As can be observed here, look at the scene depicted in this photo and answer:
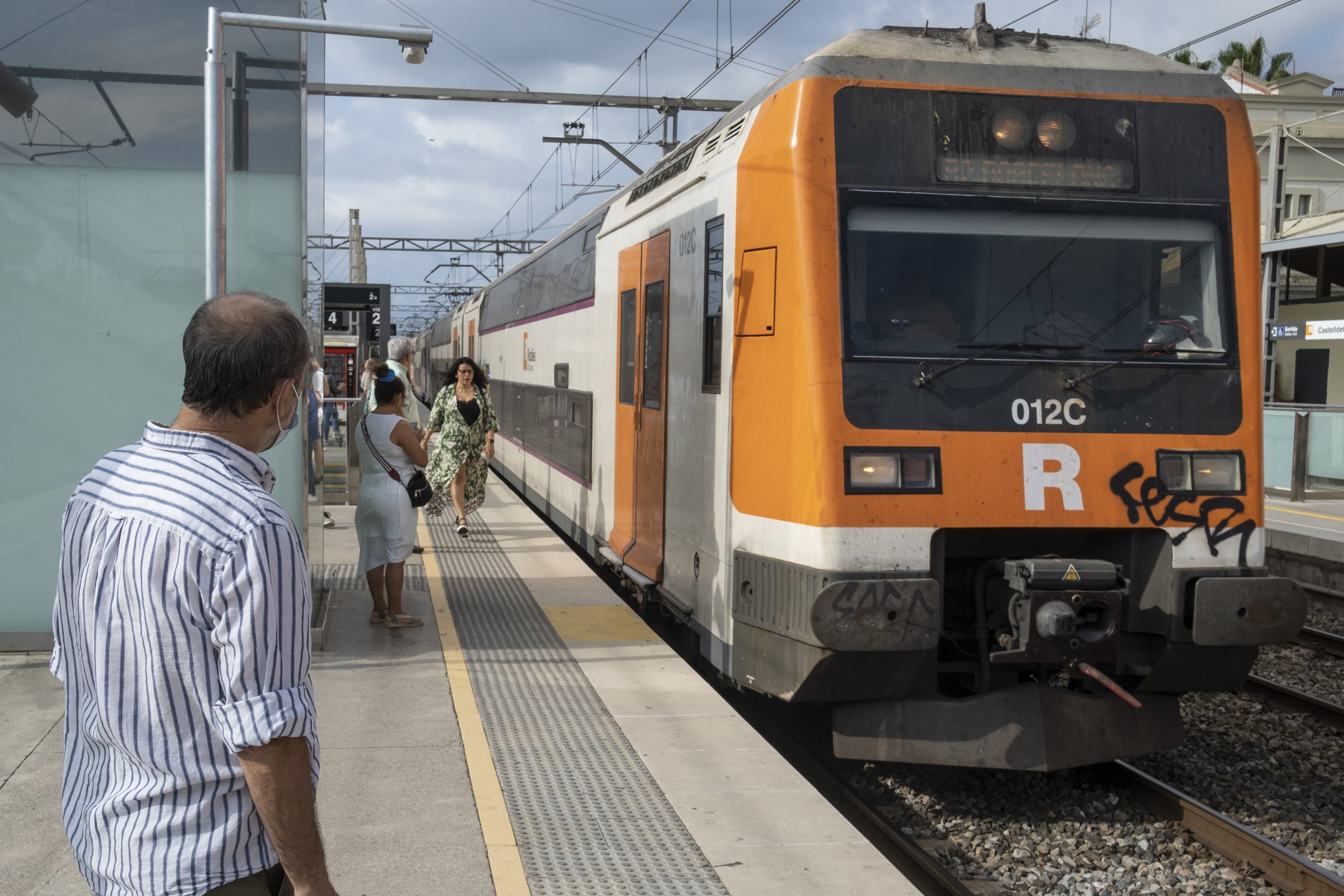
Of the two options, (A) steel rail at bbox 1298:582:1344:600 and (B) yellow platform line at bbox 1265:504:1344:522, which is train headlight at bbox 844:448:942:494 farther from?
(B) yellow platform line at bbox 1265:504:1344:522

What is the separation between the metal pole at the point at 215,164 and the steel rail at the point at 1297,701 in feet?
20.2

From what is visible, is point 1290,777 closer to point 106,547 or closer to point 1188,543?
point 1188,543

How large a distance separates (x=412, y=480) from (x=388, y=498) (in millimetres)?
198

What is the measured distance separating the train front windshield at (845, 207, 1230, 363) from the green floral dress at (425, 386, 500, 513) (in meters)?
6.65

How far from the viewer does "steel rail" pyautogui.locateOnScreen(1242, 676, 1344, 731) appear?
24.3ft

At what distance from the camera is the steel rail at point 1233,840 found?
187 inches

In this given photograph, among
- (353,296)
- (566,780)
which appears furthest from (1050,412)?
(353,296)

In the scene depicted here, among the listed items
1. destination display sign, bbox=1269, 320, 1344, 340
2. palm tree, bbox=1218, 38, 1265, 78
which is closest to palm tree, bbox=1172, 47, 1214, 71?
palm tree, bbox=1218, 38, 1265, 78

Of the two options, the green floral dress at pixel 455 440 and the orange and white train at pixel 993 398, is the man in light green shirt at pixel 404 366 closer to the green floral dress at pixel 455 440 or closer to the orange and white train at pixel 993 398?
the green floral dress at pixel 455 440

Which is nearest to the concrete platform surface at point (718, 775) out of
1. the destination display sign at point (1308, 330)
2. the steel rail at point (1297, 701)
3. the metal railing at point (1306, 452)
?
the steel rail at point (1297, 701)

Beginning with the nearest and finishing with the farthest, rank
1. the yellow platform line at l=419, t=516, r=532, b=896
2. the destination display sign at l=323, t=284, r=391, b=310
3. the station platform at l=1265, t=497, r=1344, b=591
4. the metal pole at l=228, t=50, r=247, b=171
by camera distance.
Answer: the yellow platform line at l=419, t=516, r=532, b=896, the metal pole at l=228, t=50, r=247, b=171, the station platform at l=1265, t=497, r=1344, b=591, the destination display sign at l=323, t=284, r=391, b=310

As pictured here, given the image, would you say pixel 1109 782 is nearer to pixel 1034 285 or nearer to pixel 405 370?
pixel 1034 285

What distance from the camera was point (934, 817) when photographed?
5695 mm

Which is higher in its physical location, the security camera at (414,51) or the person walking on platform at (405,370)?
the security camera at (414,51)
